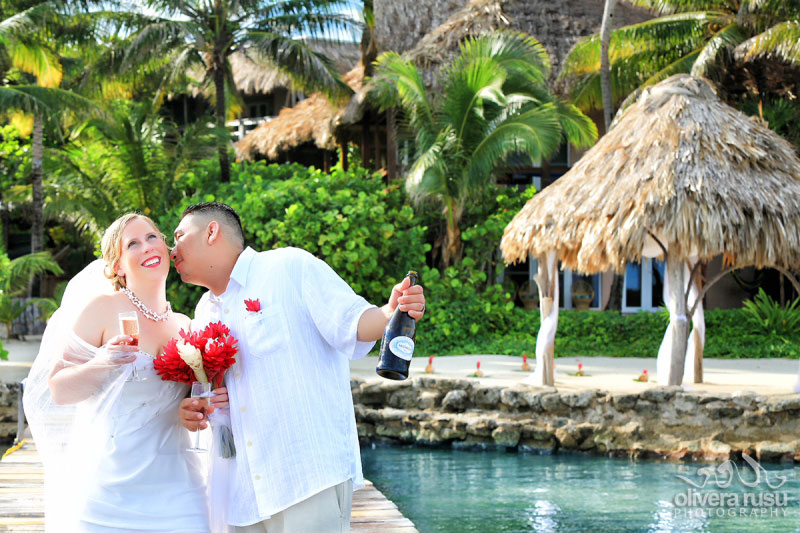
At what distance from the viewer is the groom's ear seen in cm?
293

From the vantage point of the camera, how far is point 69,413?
3057mm

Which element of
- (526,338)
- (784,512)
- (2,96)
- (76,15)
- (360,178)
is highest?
(76,15)

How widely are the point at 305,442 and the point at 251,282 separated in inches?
22.1

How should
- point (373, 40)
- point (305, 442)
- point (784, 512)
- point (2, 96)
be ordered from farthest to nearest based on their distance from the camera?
point (373, 40), point (2, 96), point (784, 512), point (305, 442)

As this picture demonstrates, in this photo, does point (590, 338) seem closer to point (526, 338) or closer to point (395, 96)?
point (526, 338)

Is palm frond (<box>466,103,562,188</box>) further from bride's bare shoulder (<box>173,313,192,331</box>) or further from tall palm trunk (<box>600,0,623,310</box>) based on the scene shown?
bride's bare shoulder (<box>173,313,192,331</box>)

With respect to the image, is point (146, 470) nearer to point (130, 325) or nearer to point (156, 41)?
point (130, 325)

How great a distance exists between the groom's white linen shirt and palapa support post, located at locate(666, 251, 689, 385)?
316 inches

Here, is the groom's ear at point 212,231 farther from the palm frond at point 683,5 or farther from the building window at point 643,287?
the building window at point 643,287

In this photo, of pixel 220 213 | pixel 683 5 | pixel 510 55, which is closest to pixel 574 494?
pixel 220 213

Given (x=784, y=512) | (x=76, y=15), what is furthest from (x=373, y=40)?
(x=784, y=512)

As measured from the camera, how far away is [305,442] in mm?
2801

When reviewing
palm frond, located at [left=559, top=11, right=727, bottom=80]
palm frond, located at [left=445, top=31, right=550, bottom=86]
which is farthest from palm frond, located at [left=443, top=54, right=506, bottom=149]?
palm frond, located at [left=559, top=11, right=727, bottom=80]

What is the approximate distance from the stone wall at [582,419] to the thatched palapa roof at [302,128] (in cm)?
996
